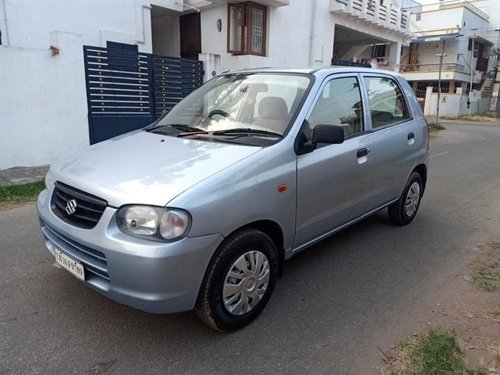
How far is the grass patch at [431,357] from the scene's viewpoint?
2.48m

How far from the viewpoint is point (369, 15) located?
16984 mm

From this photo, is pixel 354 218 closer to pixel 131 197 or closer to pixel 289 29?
pixel 131 197

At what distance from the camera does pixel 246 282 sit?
2.83 meters

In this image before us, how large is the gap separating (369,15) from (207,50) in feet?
24.8

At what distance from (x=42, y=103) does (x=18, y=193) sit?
2.35 meters

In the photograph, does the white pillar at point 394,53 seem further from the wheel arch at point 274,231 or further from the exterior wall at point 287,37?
the wheel arch at point 274,231

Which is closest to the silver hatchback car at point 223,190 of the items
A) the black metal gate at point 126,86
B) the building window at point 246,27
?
the black metal gate at point 126,86

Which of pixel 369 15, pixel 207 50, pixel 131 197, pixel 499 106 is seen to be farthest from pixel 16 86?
pixel 499 106

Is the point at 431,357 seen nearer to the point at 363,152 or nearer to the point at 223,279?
the point at 223,279

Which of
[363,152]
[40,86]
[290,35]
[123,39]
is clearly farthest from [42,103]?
[290,35]

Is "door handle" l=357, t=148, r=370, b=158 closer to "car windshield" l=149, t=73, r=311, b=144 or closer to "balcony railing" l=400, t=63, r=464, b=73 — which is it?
"car windshield" l=149, t=73, r=311, b=144

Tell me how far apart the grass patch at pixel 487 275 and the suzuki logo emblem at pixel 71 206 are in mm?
3360

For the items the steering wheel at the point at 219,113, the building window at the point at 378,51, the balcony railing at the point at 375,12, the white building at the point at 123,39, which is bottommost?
the steering wheel at the point at 219,113

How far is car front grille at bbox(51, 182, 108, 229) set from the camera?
253cm
